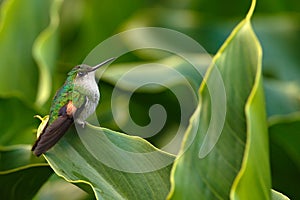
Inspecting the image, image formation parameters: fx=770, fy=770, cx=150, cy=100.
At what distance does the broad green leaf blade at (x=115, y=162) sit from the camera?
119cm

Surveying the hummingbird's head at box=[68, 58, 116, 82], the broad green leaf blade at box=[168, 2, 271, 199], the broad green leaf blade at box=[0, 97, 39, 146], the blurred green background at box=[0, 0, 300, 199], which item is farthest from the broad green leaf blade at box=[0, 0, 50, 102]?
the broad green leaf blade at box=[168, 2, 271, 199]

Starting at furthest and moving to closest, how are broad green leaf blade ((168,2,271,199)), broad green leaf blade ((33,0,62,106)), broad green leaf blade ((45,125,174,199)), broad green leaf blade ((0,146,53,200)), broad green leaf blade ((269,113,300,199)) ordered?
broad green leaf blade ((33,0,62,106))
broad green leaf blade ((269,113,300,199))
broad green leaf blade ((0,146,53,200))
broad green leaf blade ((45,125,174,199))
broad green leaf blade ((168,2,271,199))

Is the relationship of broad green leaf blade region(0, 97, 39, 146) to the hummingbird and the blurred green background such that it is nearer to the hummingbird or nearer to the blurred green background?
the blurred green background

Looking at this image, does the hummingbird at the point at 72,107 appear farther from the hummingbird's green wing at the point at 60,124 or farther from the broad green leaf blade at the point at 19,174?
the broad green leaf blade at the point at 19,174

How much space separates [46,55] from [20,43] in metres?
0.23

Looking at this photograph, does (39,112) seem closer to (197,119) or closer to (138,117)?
(138,117)

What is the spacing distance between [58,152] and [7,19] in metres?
1.10

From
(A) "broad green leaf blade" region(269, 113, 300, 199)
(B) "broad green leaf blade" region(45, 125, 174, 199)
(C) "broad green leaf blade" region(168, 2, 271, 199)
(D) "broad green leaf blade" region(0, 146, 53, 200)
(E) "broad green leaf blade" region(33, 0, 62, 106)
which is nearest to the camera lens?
(C) "broad green leaf blade" region(168, 2, 271, 199)

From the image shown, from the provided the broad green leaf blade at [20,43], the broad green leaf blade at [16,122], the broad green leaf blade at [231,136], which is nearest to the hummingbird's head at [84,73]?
the broad green leaf blade at [231,136]

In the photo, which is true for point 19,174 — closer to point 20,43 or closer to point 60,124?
point 60,124

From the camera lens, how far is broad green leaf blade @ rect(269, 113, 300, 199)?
1776 millimetres

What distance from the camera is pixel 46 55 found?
212 cm

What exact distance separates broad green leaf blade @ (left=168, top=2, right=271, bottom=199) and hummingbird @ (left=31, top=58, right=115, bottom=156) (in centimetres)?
18

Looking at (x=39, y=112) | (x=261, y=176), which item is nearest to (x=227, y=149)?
(x=261, y=176)
